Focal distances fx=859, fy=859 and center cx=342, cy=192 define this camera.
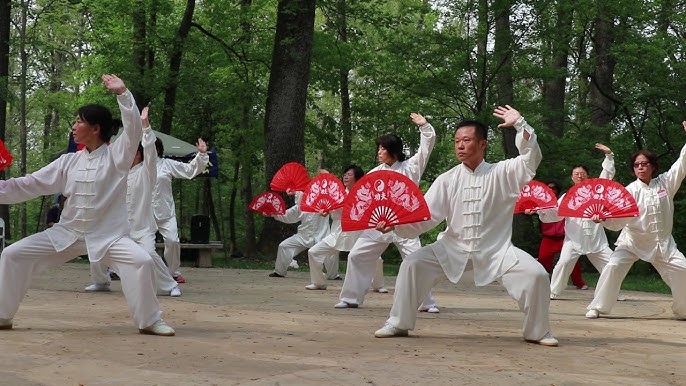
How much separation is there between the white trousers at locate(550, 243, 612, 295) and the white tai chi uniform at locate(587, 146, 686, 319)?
267cm

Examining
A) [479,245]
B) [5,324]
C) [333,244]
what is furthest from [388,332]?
[333,244]

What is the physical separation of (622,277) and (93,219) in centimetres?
522

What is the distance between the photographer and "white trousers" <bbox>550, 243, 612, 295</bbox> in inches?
449

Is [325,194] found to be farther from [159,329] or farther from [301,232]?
[159,329]

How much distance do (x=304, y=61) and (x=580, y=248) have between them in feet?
24.1

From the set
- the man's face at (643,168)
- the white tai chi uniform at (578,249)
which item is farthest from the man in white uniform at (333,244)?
the man's face at (643,168)

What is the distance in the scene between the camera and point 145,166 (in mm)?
9625

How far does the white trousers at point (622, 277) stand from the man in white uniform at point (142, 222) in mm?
4613

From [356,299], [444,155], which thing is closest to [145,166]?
[356,299]

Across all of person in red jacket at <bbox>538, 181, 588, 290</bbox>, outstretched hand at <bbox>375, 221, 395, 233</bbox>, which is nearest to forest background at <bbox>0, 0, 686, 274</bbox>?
person in red jacket at <bbox>538, 181, 588, 290</bbox>

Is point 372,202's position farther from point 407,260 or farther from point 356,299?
point 356,299

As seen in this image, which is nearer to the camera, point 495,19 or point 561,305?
point 561,305

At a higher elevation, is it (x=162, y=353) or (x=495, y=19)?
(x=495, y=19)

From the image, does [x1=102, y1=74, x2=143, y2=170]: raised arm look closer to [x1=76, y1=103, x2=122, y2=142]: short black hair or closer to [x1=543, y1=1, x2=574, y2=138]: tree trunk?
[x1=76, y1=103, x2=122, y2=142]: short black hair
